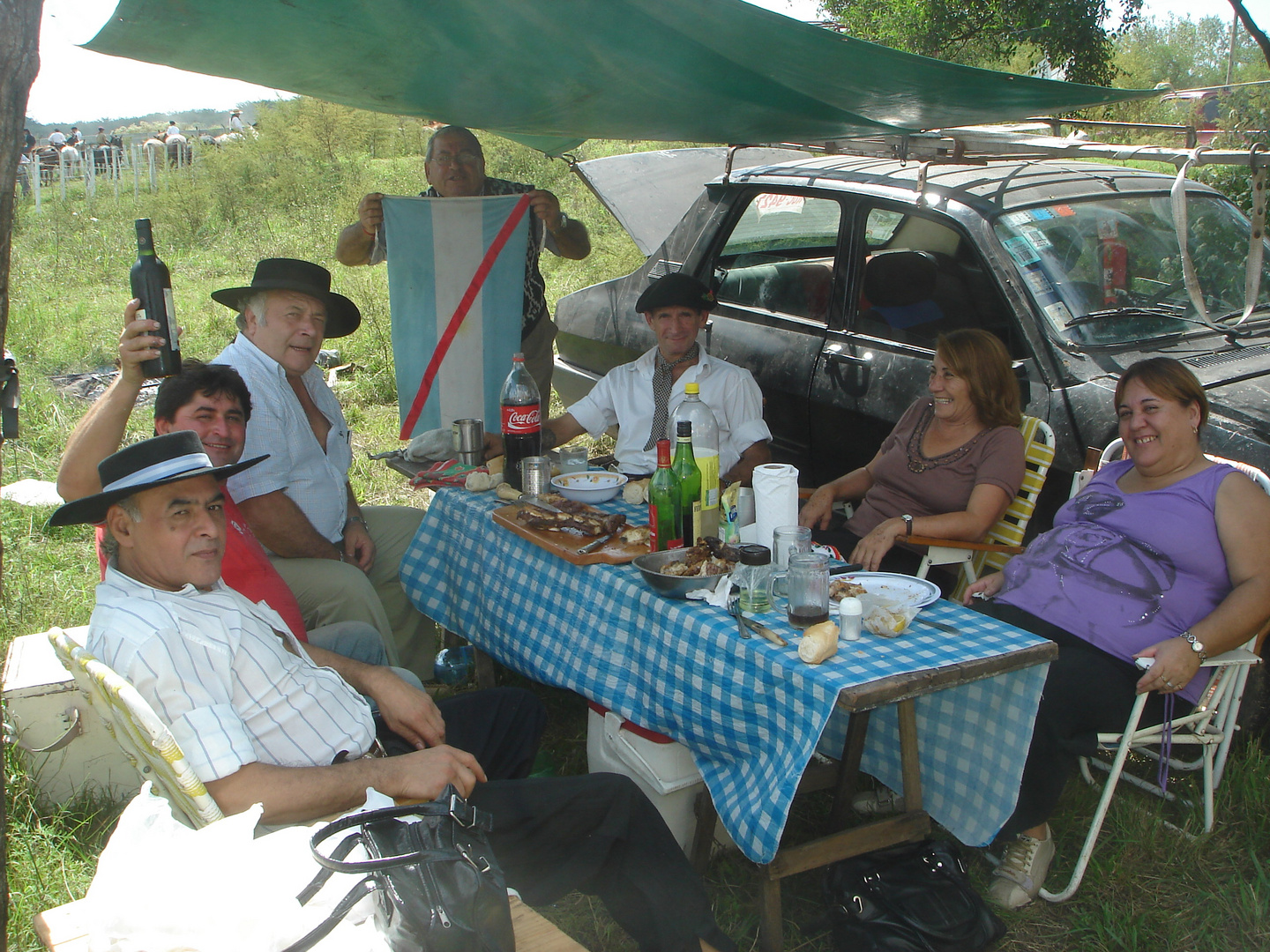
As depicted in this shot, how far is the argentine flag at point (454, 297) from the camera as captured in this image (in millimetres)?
4805

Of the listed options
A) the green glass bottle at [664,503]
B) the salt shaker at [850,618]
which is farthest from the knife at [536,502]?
the salt shaker at [850,618]

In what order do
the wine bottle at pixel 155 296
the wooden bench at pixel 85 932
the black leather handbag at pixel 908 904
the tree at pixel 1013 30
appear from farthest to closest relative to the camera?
the tree at pixel 1013 30 < the wine bottle at pixel 155 296 < the black leather handbag at pixel 908 904 < the wooden bench at pixel 85 932

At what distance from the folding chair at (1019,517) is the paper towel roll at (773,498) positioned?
954 mm

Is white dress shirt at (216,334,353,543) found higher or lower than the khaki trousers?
higher

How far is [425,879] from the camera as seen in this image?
1625mm

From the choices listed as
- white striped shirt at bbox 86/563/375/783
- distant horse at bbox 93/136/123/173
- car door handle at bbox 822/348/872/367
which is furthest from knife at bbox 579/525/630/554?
distant horse at bbox 93/136/123/173

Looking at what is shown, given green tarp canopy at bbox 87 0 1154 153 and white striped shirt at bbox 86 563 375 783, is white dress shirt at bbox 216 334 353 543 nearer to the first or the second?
green tarp canopy at bbox 87 0 1154 153

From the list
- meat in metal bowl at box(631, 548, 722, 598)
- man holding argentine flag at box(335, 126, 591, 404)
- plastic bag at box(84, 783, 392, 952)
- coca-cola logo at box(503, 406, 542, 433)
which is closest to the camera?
plastic bag at box(84, 783, 392, 952)

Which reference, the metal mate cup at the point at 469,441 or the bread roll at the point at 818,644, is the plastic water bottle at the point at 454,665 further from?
the bread roll at the point at 818,644

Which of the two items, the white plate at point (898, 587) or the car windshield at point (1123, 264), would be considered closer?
the white plate at point (898, 587)

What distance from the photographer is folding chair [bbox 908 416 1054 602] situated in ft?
11.2

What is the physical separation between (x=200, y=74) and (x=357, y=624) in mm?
1950

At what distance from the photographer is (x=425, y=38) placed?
313cm

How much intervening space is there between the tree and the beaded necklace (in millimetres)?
13719
